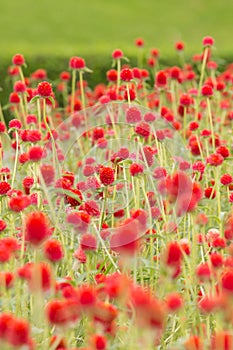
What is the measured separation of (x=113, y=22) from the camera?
1581cm

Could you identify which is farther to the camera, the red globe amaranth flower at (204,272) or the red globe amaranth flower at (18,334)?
the red globe amaranth flower at (204,272)

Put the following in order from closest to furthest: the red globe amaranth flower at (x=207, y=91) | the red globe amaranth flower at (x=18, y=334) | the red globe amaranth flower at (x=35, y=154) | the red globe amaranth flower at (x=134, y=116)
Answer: the red globe amaranth flower at (x=18, y=334), the red globe amaranth flower at (x=35, y=154), the red globe amaranth flower at (x=134, y=116), the red globe amaranth flower at (x=207, y=91)

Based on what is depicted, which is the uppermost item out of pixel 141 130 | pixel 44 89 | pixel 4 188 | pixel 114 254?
pixel 44 89

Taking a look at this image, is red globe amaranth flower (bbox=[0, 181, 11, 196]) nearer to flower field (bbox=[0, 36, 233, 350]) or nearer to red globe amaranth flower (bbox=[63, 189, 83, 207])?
flower field (bbox=[0, 36, 233, 350])

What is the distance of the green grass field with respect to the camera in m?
14.4

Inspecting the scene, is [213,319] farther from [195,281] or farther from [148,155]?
[148,155]

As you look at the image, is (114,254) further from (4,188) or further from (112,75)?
(112,75)

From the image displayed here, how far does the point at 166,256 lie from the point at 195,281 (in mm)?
633

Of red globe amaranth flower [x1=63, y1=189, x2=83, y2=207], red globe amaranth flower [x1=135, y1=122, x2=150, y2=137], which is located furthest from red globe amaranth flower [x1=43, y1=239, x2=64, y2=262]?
red globe amaranth flower [x1=135, y1=122, x2=150, y2=137]

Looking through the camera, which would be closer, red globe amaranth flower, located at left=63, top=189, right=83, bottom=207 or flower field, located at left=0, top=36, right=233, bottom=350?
flower field, located at left=0, top=36, right=233, bottom=350

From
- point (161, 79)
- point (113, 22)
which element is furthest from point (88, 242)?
point (113, 22)

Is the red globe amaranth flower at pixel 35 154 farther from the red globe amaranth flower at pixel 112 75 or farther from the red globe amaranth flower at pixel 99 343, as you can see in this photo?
the red globe amaranth flower at pixel 112 75

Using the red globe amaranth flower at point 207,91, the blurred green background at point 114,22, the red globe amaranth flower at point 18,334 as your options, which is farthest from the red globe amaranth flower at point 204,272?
the blurred green background at point 114,22

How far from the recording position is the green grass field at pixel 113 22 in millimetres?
14422
